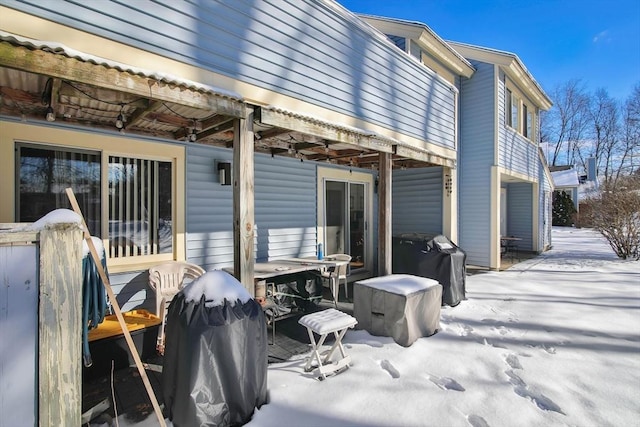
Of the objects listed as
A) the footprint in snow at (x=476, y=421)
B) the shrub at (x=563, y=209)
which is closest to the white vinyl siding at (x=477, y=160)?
the footprint in snow at (x=476, y=421)

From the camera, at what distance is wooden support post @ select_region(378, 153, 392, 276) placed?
5117 millimetres

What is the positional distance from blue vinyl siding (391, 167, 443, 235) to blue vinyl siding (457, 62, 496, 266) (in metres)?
1.96

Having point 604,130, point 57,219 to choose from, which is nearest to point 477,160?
point 57,219

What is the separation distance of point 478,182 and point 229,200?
6774 millimetres

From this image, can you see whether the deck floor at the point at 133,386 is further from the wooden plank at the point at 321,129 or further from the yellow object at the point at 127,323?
the wooden plank at the point at 321,129

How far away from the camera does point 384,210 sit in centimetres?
514

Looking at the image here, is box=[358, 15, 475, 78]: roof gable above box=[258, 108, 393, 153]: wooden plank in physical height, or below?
above

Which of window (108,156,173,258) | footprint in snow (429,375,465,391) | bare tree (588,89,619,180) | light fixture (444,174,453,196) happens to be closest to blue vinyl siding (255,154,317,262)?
window (108,156,173,258)

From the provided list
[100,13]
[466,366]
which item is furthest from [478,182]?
[100,13]

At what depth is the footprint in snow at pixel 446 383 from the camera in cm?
293

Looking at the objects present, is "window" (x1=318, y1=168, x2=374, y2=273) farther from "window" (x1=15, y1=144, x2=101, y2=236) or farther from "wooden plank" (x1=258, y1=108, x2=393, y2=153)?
"window" (x1=15, y1=144, x2=101, y2=236)

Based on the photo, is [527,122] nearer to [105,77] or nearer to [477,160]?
[477,160]

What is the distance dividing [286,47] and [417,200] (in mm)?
4917

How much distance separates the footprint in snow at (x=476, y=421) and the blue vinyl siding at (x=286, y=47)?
373 cm
